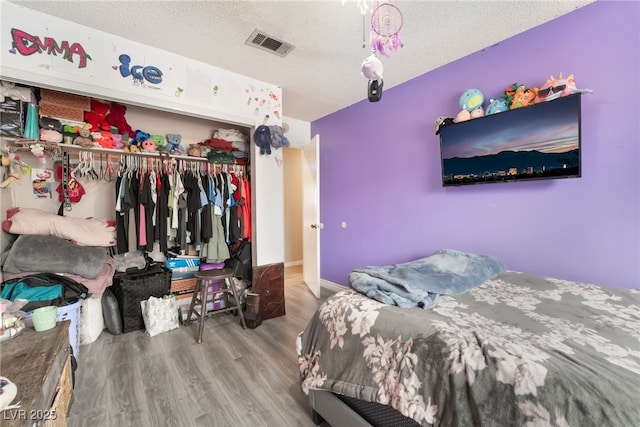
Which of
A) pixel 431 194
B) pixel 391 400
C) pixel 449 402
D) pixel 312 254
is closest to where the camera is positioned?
pixel 449 402

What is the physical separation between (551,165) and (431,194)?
2.91 feet

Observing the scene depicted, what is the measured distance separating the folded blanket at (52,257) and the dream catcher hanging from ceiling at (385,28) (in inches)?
98.9

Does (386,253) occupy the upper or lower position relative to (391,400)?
upper

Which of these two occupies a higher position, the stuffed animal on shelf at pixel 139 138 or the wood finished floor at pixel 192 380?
the stuffed animal on shelf at pixel 139 138

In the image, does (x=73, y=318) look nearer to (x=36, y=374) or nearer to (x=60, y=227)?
(x=60, y=227)

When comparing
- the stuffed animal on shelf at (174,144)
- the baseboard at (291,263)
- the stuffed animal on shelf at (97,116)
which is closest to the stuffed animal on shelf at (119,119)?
the stuffed animal on shelf at (97,116)

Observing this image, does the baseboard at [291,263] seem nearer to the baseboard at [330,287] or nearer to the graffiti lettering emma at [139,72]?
the baseboard at [330,287]

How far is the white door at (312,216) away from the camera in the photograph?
3.06 meters

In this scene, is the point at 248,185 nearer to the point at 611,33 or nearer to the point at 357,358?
the point at 357,358

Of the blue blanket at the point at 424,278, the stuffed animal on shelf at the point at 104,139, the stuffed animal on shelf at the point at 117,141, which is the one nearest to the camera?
the blue blanket at the point at 424,278

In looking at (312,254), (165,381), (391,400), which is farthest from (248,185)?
(391,400)

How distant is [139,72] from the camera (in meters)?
2.04

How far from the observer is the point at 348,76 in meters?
2.49

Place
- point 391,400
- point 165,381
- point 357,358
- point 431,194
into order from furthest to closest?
point 431,194 < point 165,381 < point 357,358 < point 391,400
